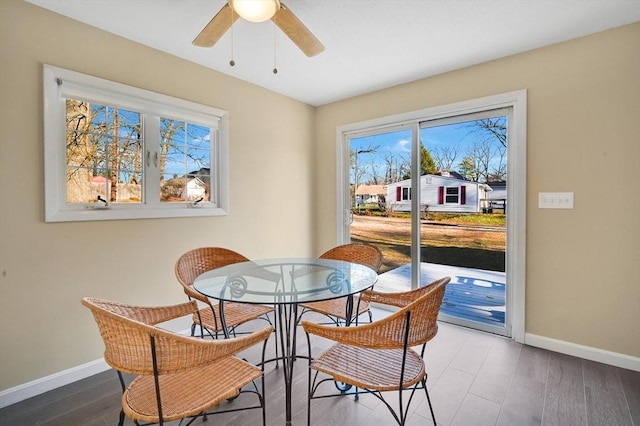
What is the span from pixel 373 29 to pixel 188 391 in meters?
2.43

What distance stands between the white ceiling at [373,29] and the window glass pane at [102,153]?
1.99 ft

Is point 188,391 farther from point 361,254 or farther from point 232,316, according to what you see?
point 361,254

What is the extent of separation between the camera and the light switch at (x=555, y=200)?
2.35m

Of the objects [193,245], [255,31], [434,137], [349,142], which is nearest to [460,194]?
[434,137]

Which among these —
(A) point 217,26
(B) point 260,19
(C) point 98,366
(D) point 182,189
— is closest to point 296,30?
(B) point 260,19

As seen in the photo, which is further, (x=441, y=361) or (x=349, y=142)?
(x=349, y=142)

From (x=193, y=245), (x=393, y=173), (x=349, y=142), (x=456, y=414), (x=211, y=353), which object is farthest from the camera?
(x=349, y=142)

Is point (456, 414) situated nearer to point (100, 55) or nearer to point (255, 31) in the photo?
point (255, 31)

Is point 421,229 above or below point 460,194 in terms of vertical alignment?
below

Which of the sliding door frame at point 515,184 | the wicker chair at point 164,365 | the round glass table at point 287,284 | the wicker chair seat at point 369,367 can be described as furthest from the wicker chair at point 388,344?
the sliding door frame at point 515,184

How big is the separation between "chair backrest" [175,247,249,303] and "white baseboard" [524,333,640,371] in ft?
8.27

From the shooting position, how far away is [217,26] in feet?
5.52

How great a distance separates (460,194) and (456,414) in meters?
1.94

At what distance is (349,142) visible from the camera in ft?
12.4
